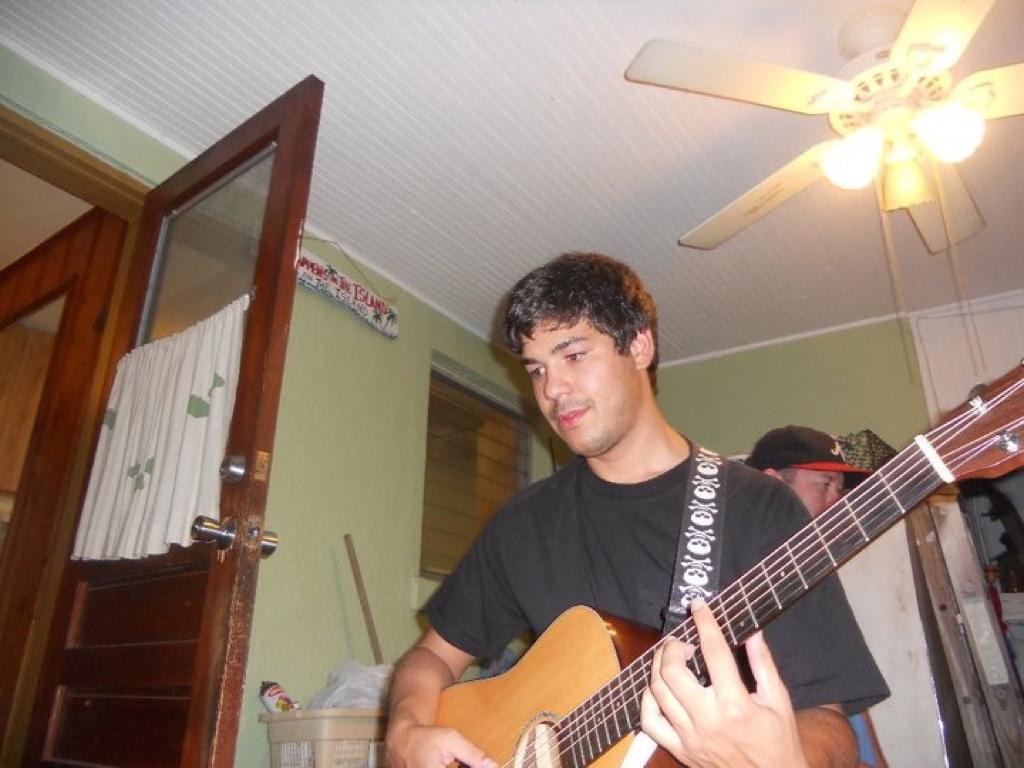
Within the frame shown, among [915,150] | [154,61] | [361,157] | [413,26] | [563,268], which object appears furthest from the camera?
[361,157]

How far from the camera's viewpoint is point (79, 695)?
188 centimetres

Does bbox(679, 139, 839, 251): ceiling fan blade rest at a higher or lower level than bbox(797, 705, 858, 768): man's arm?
higher

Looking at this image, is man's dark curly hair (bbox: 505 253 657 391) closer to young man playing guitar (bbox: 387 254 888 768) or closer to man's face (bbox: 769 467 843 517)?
young man playing guitar (bbox: 387 254 888 768)

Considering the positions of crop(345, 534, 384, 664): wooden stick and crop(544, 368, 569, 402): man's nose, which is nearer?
crop(544, 368, 569, 402): man's nose

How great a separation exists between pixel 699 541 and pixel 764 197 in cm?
143

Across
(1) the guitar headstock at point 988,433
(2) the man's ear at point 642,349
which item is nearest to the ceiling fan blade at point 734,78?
(2) the man's ear at point 642,349

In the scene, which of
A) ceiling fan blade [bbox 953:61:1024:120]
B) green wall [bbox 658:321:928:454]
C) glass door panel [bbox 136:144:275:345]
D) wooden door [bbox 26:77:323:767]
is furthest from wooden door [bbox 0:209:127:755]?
green wall [bbox 658:321:928:454]

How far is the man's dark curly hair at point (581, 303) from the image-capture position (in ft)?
5.46

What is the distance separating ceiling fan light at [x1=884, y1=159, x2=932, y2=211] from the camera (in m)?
2.13

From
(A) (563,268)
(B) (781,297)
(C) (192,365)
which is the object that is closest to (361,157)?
(C) (192,365)

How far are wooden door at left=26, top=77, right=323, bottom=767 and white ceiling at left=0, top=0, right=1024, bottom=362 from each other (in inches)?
17.9

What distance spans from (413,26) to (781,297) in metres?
2.55

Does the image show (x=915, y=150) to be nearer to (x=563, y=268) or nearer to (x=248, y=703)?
(x=563, y=268)

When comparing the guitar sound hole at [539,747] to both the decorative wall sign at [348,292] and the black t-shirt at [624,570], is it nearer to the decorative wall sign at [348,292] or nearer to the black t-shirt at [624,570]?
the black t-shirt at [624,570]
